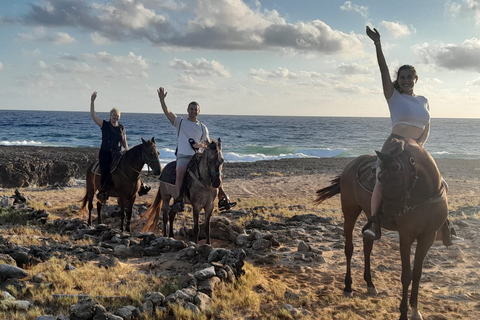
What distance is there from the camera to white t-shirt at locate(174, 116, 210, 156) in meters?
8.27

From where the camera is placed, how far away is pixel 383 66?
5.23 metres

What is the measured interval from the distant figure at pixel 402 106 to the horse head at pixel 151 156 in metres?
5.79

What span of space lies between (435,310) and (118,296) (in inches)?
179

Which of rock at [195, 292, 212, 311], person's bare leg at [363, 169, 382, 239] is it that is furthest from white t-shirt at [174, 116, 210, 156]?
person's bare leg at [363, 169, 382, 239]

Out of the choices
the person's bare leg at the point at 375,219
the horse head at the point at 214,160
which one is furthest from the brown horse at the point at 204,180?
the person's bare leg at the point at 375,219

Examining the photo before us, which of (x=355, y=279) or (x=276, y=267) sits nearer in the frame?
(x=355, y=279)

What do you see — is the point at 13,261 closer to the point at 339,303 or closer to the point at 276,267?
the point at 276,267

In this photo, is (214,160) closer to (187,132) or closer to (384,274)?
(187,132)

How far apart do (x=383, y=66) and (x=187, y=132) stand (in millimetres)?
4448

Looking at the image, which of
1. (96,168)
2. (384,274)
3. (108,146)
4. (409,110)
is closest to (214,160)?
(409,110)

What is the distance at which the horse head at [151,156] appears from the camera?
9359 mm

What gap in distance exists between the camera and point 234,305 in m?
5.32

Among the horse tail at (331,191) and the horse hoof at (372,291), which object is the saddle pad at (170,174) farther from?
the horse hoof at (372,291)

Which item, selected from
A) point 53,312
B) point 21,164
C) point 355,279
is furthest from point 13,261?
point 21,164
